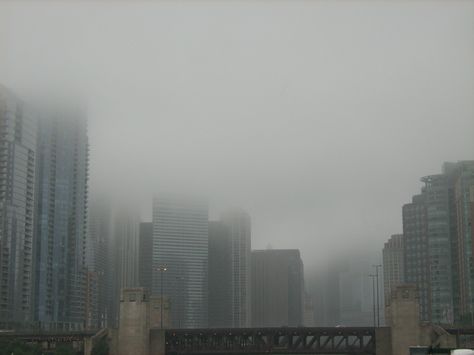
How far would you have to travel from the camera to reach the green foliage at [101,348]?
134837 millimetres

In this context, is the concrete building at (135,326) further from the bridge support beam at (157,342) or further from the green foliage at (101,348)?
the green foliage at (101,348)

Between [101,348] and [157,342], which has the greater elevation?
[157,342]

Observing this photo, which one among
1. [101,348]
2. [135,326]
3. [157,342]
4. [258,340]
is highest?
[135,326]

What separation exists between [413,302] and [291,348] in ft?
71.1

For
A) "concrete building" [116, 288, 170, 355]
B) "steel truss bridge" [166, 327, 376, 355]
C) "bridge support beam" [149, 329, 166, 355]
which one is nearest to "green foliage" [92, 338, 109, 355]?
"concrete building" [116, 288, 170, 355]

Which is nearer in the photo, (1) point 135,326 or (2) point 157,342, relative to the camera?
(1) point 135,326

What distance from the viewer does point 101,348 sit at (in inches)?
5394

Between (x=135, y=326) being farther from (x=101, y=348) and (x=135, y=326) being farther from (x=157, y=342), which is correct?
(x=101, y=348)

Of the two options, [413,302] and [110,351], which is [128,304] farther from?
[413,302]

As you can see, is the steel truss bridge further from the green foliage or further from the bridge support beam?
the green foliage

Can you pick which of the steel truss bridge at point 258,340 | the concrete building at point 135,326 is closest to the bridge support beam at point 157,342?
the concrete building at point 135,326

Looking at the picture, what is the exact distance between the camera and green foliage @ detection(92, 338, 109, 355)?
135 meters

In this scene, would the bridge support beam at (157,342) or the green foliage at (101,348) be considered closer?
the green foliage at (101,348)

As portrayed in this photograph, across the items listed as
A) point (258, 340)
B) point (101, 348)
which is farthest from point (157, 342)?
point (258, 340)
